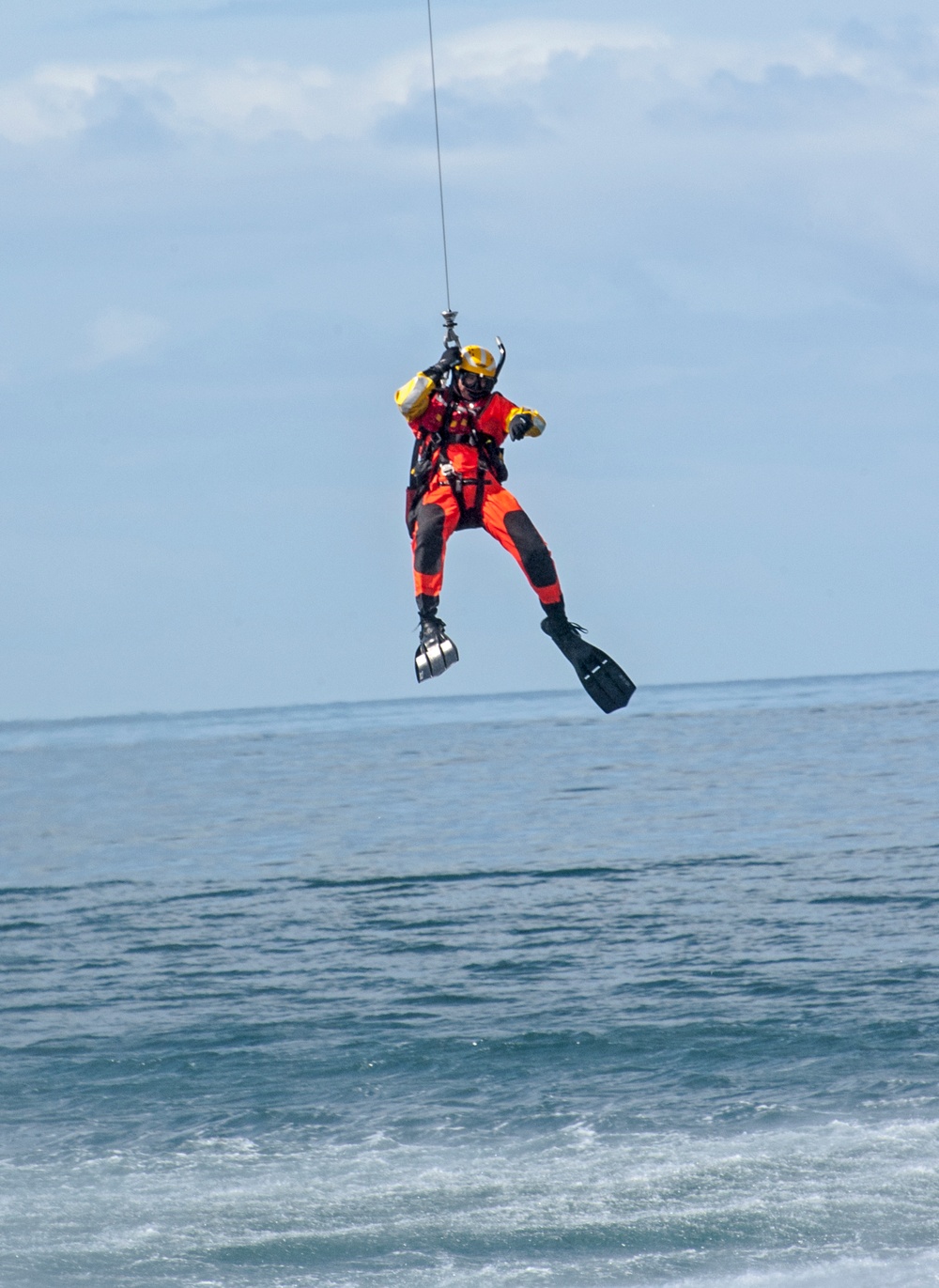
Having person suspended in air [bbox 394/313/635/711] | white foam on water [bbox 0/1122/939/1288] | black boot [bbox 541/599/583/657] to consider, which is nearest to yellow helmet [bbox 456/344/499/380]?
person suspended in air [bbox 394/313/635/711]

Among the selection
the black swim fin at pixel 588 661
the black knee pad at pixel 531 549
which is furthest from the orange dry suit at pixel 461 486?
the black swim fin at pixel 588 661

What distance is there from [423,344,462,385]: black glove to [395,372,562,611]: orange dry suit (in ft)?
0.72

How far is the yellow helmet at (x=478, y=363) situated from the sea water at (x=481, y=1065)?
2871cm

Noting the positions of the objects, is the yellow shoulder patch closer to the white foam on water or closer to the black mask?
the black mask

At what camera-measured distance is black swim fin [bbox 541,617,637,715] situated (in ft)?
54.6

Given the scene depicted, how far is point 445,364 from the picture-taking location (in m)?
15.8

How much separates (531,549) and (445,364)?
91.3 inches

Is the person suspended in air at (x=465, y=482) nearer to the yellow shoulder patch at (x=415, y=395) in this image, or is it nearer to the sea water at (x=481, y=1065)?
the yellow shoulder patch at (x=415, y=395)

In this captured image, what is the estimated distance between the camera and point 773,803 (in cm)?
13000

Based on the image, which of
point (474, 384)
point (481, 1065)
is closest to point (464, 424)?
point (474, 384)

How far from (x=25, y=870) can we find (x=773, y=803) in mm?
65687

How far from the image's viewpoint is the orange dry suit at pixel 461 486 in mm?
16172

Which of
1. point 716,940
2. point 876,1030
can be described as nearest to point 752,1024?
point 876,1030

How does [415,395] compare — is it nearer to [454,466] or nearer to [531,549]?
[454,466]
